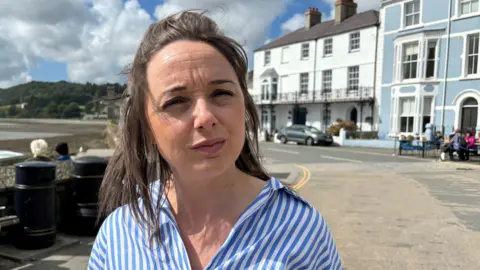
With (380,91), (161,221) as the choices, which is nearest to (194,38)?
(161,221)

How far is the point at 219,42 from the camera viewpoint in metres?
1.23

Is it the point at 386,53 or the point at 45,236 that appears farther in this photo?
the point at 386,53

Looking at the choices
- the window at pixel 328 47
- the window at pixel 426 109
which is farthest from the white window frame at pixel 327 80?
the window at pixel 426 109

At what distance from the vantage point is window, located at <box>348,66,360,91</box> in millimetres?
30219

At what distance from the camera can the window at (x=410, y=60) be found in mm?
25281

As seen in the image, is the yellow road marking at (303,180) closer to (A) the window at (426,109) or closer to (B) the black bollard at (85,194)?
(B) the black bollard at (85,194)

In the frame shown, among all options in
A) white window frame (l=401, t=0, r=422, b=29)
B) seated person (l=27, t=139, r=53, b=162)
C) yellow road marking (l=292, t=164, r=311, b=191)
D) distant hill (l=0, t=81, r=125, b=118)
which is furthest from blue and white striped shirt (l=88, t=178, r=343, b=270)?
white window frame (l=401, t=0, r=422, b=29)

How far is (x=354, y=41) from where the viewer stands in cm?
3038

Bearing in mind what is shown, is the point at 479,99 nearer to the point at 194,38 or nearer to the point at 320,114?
the point at 320,114

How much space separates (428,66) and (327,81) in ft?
30.7

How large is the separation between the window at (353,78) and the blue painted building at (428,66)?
2.20 metres

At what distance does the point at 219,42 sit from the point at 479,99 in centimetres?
2539

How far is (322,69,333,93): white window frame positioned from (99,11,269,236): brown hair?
31.9 m

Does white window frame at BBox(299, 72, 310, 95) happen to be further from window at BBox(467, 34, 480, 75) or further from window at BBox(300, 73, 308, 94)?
window at BBox(467, 34, 480, 75)
